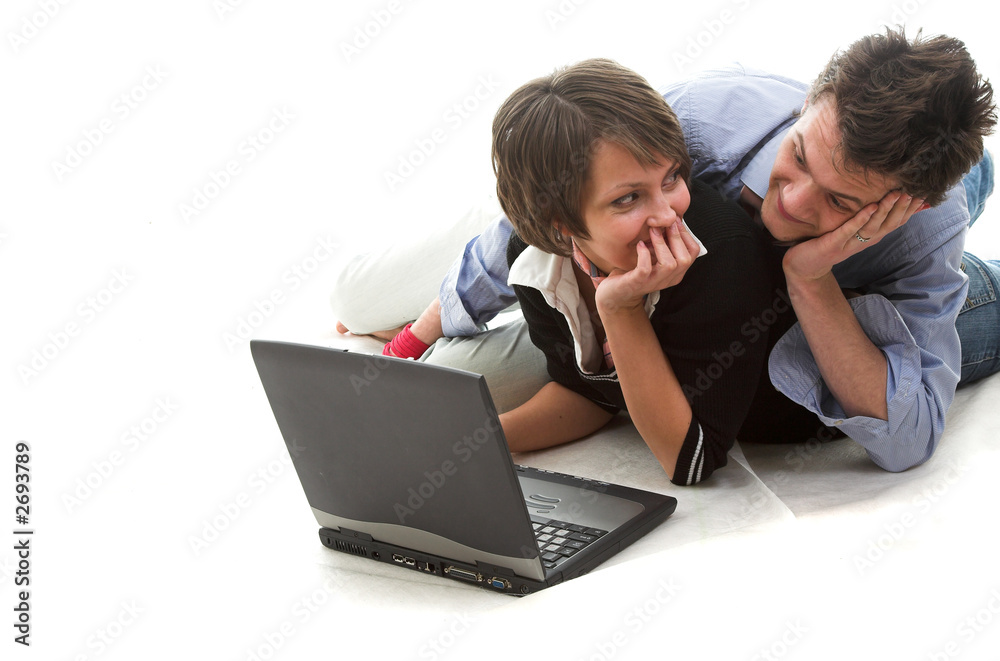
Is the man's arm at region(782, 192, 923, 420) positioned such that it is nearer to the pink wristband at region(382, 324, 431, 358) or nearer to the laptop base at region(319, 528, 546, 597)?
the laptop base at region(319, 528, 546, 597)

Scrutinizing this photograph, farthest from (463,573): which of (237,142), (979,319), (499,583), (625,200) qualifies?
(237,142)

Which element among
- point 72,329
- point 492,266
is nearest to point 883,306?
point 492,266

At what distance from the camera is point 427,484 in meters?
1.06

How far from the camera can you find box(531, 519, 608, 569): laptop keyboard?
1104mm

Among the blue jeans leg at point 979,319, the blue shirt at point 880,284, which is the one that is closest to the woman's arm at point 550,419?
the blue shirt at point 880,284

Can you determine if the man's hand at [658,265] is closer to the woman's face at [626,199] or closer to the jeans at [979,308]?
the woman's face at [626,199]

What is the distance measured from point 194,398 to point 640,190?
1.11 m

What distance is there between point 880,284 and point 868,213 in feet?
0.75

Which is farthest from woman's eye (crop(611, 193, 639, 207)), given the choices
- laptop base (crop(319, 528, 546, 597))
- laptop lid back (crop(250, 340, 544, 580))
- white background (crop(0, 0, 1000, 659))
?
white background (crop(0, 0, 1000, 659))

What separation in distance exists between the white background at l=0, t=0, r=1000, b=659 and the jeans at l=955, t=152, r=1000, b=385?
1.64ft

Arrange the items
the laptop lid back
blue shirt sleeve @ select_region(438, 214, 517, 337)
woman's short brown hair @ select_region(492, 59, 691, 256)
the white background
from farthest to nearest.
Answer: the white background → blue shirt sleeve @ select_region(438, 214, 517, 337) → woman's short brown hair @ select_region(492, 59, 691, 256) → the laptop lid back

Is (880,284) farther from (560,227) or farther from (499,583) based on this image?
(499,583)

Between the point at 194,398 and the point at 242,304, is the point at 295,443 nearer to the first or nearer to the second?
the point at 194,398

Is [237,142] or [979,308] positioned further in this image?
[237,142]
